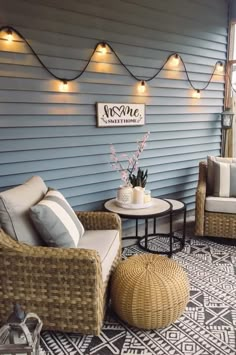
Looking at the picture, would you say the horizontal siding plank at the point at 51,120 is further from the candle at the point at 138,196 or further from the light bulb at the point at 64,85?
the candle at the point at 138,196

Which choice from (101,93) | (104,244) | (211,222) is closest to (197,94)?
(101,93)

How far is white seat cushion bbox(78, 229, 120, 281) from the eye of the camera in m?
2.24

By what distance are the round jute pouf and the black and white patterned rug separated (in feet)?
0.31

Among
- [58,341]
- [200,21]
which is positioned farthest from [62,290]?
[200,21]

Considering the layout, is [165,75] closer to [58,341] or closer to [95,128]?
[95,128]

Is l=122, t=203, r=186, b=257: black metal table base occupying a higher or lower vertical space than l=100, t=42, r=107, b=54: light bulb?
lower

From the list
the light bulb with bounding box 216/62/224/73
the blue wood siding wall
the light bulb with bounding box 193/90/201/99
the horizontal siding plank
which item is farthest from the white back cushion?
the light bulb with bounding box 216/62/224/73

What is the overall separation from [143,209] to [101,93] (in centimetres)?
130

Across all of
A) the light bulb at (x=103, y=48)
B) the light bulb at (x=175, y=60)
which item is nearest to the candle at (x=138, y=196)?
the light bulb at (x=103, y=48)

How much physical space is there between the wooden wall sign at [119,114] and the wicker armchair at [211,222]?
1.08 m

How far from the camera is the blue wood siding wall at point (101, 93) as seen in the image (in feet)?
9.34

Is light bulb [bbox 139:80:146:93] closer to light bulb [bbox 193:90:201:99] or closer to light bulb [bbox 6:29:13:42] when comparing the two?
light bulb [bbox 193:90:201:99]

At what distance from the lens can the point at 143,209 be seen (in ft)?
10.0

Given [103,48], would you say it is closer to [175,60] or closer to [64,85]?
[64,85]
